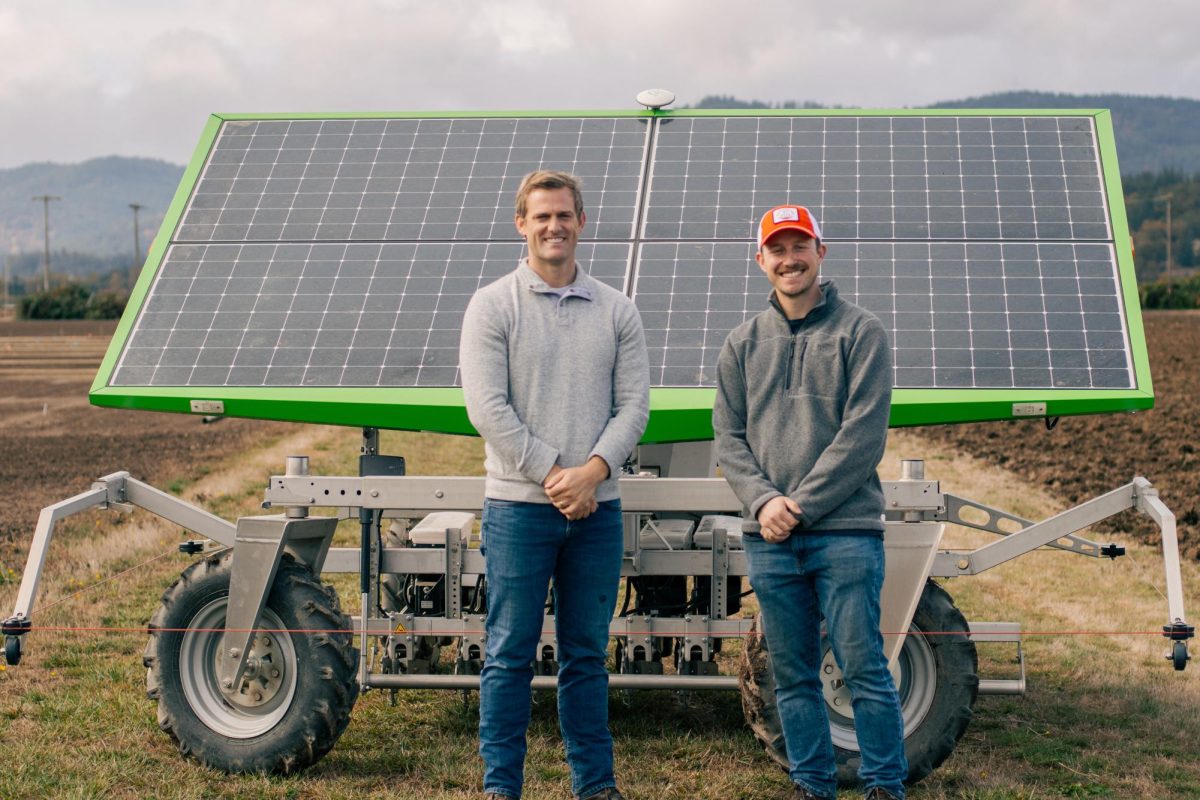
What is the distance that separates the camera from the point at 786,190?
8.05 metres

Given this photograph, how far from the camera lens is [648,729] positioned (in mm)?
7457

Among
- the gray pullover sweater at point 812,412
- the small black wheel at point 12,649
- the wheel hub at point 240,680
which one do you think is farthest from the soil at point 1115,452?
the small black wheel at point 12,649

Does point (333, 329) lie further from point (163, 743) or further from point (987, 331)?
point (987, 331)

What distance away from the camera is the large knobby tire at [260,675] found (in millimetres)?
6387

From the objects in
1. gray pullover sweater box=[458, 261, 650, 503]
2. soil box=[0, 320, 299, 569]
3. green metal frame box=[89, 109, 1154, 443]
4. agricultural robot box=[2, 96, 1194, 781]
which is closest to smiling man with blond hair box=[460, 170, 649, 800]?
gray pullover sweater box=[458, 261, 650, 503]

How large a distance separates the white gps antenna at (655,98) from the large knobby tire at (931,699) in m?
3.73

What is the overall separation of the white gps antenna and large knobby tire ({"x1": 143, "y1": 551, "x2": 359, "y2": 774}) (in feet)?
12.6

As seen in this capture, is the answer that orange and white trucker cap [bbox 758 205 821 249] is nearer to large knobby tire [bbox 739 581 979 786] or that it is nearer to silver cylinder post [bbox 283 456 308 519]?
large knobby tire [bbox 739 581 979 786]

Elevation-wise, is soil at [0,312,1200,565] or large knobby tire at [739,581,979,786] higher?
soil at [0,312,1200,565]

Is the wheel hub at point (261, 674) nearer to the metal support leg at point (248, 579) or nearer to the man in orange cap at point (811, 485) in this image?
the metal support leg at point (248, 579)

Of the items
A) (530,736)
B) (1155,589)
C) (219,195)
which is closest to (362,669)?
(530,736)

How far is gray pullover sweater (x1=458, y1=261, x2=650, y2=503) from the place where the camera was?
5.06m

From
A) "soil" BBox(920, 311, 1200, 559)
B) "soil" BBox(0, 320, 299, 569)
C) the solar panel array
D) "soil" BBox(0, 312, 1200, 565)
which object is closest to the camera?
the solar panel array

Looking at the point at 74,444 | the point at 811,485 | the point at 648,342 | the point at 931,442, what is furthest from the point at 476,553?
the point at 74,444
